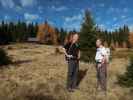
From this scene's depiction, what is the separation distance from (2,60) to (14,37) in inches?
4090

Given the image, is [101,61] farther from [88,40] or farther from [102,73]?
[88,40]

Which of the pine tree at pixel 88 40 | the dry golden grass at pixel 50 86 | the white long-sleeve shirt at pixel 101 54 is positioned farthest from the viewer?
the pine tree at pixel 88 40

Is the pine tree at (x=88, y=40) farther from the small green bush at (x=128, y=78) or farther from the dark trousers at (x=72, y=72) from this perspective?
the dark trousers at (x=72, y=72)

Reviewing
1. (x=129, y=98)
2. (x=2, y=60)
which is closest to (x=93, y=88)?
(x=129, y=98)

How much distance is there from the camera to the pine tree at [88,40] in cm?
2250

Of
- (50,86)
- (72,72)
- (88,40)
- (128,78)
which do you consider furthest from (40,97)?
(88,40)

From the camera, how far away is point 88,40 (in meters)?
23.5

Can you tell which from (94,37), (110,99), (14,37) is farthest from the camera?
(14,37)

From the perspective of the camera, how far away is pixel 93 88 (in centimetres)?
1403

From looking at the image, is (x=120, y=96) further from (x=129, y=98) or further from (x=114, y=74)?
(x=114, y=74)

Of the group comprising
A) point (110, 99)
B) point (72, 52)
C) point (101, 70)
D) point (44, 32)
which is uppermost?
point (44, 32)

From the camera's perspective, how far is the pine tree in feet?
73.8

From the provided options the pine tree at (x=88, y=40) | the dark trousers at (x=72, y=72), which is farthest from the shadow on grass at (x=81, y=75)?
the pine tree at (x=88, y=40)

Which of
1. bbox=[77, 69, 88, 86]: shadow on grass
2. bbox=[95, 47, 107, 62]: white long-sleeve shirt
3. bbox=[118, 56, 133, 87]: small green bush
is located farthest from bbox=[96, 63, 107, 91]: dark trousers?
bbox=[77, 69, 88, 86]: shadow on grass
